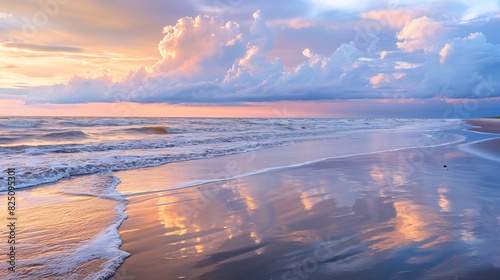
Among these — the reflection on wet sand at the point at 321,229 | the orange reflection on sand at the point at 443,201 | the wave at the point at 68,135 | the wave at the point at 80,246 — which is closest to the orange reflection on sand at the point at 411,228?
the reflection on wet sand at the point at 321,229

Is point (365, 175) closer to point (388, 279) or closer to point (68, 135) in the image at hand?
point (388, 279)

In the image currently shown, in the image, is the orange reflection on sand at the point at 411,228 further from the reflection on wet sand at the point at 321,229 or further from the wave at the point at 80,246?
the wave at the point at 80,246

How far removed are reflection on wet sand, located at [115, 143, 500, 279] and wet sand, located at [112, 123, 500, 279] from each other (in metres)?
0.02

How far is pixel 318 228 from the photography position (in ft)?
20.0

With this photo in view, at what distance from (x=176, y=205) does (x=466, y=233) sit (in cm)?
573

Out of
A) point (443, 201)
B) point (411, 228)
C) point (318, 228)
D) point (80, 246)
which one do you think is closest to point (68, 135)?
point (80, 246)

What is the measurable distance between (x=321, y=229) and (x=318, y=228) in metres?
0.08

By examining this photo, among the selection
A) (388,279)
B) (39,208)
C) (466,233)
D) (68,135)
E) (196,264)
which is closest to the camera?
(388,279)

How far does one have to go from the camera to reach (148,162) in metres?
15.6

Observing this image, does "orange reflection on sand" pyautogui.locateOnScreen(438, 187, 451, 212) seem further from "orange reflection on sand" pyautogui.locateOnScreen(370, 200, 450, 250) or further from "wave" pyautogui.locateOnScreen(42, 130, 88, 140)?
"wave" pyautogui.locateOnScreen(42, 130, 88, 140)

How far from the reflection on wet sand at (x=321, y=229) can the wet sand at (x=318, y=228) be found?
0.02 metres

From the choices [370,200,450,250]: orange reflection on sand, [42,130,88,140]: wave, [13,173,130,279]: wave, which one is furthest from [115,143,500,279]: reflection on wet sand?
[42,130,88,140]: wave

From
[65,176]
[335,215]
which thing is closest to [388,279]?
[335,215]

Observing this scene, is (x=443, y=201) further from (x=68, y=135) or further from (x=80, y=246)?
(x=68, y=135)
